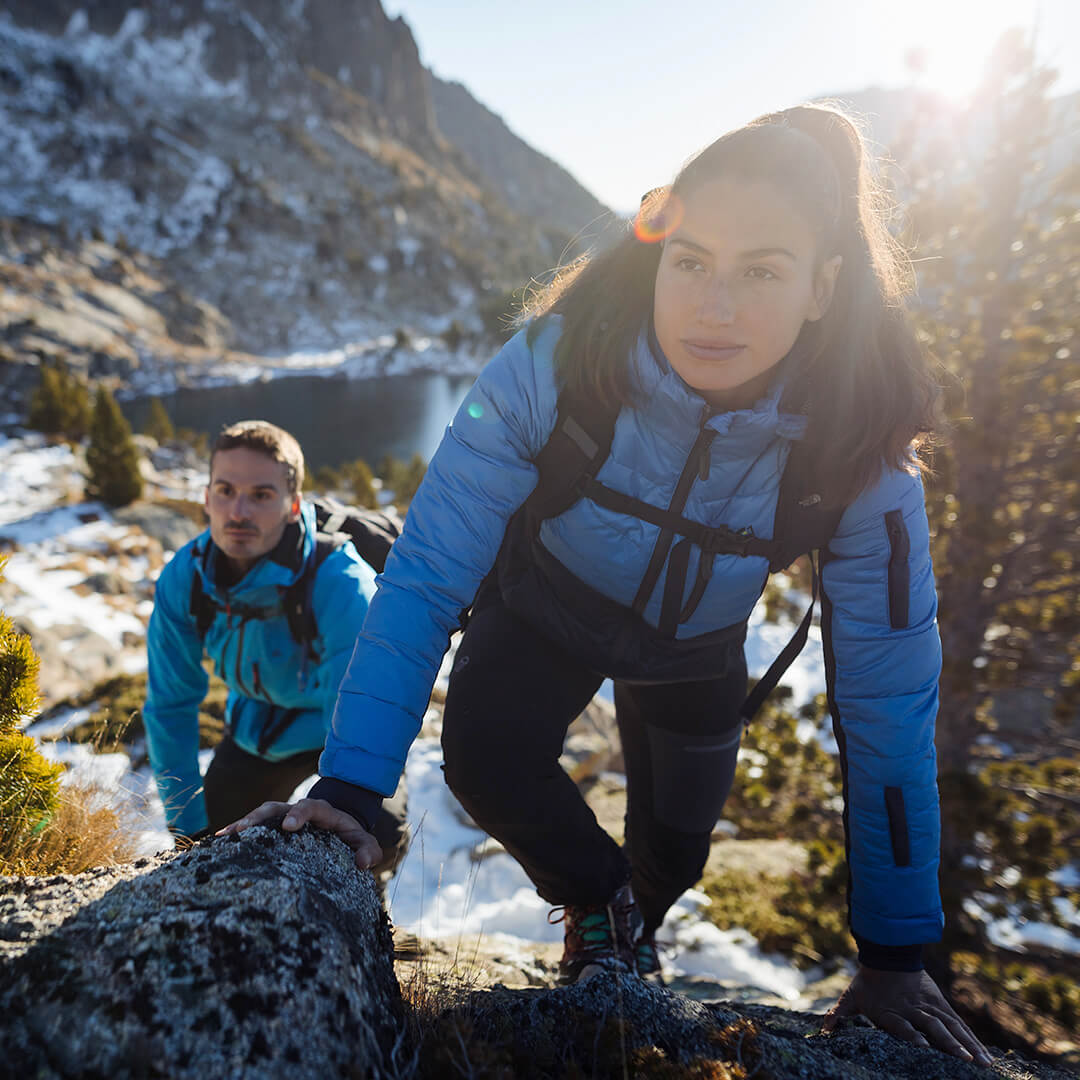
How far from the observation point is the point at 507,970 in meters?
2.21

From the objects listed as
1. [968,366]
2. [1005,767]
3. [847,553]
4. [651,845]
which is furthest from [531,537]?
[1005,767]

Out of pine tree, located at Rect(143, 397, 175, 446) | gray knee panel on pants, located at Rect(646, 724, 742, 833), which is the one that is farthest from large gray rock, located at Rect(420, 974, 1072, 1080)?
pine tree, located at Rect(143, 397, 175, 446)

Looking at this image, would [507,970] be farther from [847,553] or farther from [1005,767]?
[1005,767]

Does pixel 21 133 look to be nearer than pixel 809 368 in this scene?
No

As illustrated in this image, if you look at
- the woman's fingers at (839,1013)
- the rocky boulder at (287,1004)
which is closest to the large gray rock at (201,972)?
the rocky boulder at (287,1004)

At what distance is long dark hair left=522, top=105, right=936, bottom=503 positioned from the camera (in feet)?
5.06

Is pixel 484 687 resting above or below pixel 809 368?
below

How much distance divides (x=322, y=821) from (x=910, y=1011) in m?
1.42

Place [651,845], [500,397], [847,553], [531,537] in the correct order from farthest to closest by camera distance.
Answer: [651,845]
[531,537]
[847,553]
[500,397]

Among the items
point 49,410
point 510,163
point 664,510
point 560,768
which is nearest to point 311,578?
point 560,768

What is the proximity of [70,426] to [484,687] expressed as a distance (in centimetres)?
2124

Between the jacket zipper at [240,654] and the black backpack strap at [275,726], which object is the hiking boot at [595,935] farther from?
the jacket zipper at [240,654]

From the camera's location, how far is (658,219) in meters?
1.63

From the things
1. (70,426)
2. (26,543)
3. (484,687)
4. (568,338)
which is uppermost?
(568,338)
